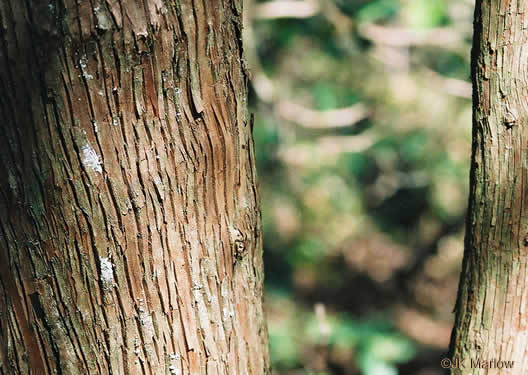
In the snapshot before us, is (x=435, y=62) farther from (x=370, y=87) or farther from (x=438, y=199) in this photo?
(x=438, y=199)

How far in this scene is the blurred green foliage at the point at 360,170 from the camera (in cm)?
406

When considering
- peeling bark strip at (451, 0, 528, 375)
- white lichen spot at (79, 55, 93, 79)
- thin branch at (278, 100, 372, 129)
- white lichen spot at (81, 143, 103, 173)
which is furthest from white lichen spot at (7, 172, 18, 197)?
thin branch at (278, 100, 372, 129)

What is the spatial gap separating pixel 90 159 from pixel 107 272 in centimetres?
23

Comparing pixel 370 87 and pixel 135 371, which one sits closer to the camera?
pixel 135 371

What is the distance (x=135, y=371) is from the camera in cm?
108

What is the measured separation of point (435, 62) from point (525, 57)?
17.0ft

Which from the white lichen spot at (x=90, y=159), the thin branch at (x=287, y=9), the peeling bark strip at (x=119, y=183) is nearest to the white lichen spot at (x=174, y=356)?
the peeling bark strip at (x=119, y=183)

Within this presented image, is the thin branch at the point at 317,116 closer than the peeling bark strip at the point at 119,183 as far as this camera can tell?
No

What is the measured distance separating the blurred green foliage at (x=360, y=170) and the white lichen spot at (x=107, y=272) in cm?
265

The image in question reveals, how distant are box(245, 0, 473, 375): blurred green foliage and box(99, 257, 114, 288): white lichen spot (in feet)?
8.69

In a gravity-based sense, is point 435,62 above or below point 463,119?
above

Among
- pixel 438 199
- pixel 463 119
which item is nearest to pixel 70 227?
pixel 463 119

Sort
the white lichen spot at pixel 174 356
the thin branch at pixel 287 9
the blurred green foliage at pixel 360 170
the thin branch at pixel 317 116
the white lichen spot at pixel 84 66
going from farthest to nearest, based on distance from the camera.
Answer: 1. the thin branch at pixel 317 116
2. the blurred green foliage at pixel 360 170
3. the thin branch at pixel 287 9
4. the white lichen spot at pixel 174 356
5. the white lichen spot at pixel 84 66

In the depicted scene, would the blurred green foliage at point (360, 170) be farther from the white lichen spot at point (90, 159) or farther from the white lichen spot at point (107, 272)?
the white lichen spot at point (90, 159)
